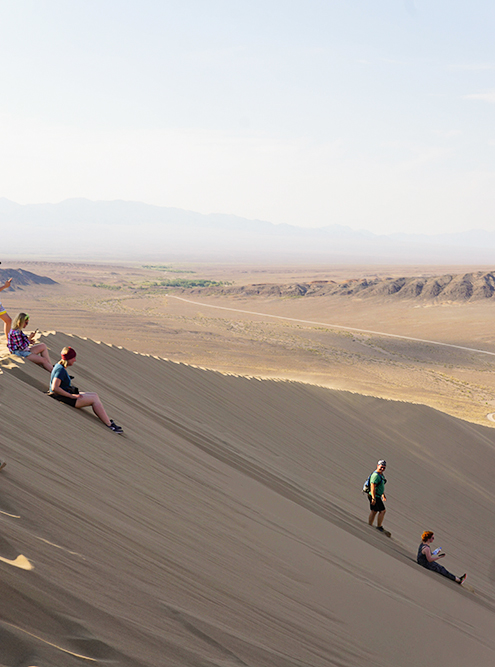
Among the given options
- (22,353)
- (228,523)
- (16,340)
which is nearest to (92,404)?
(22,353)

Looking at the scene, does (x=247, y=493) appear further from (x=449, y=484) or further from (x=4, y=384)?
(x=449, y=484)

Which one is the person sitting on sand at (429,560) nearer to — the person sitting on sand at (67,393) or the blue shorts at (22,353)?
the person sitting on sand at (67,393)

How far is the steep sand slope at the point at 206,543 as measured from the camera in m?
2.19

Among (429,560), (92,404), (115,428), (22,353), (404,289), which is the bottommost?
(429,560)

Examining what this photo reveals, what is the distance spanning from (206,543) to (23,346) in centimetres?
362

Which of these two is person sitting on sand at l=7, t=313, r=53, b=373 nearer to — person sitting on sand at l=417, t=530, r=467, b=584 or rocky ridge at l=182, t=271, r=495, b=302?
person sitting on sand at l=417, t=530, r=467, b=584

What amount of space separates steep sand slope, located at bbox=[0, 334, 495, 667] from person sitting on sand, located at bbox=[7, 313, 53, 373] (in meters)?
0.25

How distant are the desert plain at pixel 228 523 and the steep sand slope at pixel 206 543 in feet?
0.05

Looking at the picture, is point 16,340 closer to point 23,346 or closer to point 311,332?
point 23,346

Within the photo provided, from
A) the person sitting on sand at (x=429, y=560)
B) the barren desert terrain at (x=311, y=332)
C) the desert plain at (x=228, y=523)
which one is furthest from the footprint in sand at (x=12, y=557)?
the barren desert terrain at (x=311, y=332)

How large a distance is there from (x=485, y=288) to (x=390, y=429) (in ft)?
156

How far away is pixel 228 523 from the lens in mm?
4184

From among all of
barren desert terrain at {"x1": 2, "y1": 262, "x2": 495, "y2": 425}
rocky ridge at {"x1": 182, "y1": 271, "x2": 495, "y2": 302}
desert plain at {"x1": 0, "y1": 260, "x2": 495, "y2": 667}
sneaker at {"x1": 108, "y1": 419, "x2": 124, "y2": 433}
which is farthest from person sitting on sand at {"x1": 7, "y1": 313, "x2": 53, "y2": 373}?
rocky ridge at {"x1": 182, "y1": 271, "x2": 495, "y2": 302}

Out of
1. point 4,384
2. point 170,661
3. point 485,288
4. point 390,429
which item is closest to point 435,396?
point 390,429
